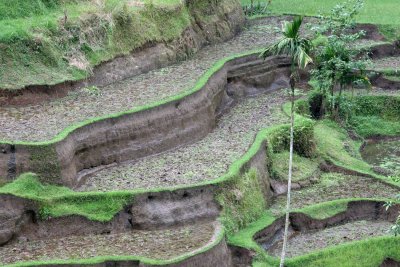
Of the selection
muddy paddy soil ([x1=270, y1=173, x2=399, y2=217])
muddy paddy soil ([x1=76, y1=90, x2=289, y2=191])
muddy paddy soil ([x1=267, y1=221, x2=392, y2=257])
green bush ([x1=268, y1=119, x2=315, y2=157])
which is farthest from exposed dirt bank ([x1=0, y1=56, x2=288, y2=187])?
muddy paddy soil ([x1=267, y1=221, x2=392, y2=257])

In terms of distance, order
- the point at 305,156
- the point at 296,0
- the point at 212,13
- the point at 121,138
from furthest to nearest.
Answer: the point at 296,0
the point at 212,13
the point at 305,156
the point at 121,138

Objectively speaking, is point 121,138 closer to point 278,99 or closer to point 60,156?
point 60,156

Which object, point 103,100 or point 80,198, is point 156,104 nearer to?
point 103,100

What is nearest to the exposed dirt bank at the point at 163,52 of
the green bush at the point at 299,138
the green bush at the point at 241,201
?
the green bush at the point at 299,138

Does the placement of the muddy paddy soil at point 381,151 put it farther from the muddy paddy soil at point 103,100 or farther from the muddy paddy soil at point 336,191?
the muddy paddy soil at point 103,100

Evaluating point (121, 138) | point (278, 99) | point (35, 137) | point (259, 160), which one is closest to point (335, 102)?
point (278, 99)

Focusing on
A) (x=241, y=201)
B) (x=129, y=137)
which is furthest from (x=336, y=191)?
(x=129, y=137)
